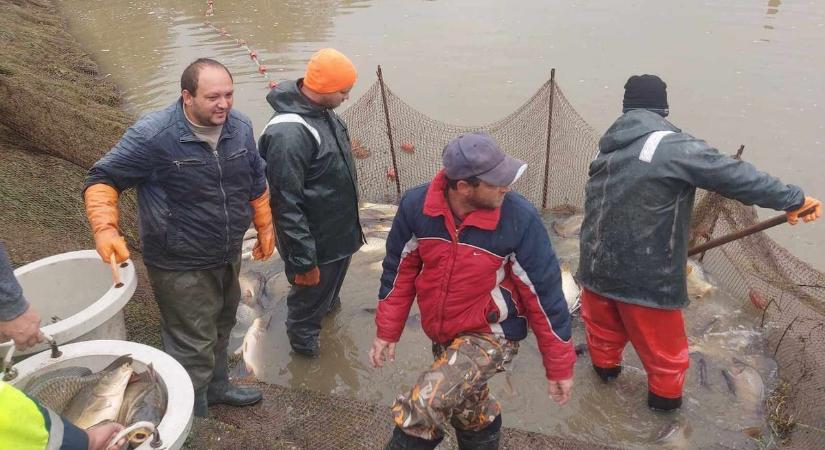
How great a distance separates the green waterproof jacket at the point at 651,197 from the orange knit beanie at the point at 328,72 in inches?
66.3

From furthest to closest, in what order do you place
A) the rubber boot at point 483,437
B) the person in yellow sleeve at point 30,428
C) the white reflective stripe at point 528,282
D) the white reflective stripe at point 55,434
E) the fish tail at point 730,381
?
the fish tail at point 730,381
the rubber boot at point 483,437
the white reflective stripe at point 528,282
the white reflective stripe at point 55,434
the person in yellow sleeve at point 30,428

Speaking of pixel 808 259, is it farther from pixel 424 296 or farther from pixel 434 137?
pixel 424 296

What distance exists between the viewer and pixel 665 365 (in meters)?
3.75

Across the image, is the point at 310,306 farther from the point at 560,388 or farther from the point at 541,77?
the point at 541,77

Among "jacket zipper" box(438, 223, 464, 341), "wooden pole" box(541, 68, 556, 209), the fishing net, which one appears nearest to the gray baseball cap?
"jacket zipper" box(438, 223, 464, 341)

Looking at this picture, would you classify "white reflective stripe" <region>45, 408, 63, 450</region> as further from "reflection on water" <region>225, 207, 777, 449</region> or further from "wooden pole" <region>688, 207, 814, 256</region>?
"wooden pole" <region>688, 207, 814, 256</region>

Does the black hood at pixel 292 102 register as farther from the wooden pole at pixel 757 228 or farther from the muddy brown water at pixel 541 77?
the wooden pole at pixel 757 228

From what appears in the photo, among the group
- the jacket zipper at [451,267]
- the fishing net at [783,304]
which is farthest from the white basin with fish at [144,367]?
the fishing net at [783,304]

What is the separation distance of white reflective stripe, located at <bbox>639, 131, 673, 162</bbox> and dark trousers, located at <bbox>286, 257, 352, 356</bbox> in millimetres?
2214

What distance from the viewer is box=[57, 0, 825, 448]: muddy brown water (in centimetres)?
427

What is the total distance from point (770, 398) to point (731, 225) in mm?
1557

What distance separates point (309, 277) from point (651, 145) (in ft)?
7.50

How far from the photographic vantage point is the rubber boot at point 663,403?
393cm

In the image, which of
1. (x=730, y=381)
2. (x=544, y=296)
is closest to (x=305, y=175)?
(x=544, y=296)
